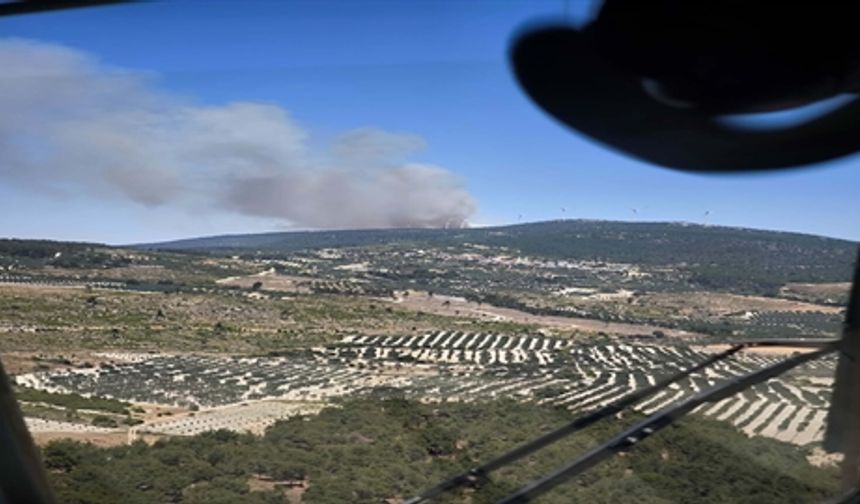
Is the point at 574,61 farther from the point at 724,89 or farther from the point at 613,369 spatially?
the point at 613,369

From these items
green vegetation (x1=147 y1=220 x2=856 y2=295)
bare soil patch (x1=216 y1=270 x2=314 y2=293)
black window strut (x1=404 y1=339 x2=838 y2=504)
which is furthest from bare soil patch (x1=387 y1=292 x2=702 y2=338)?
black window strut (x1=404 y1=339 x2=838 y2=504)

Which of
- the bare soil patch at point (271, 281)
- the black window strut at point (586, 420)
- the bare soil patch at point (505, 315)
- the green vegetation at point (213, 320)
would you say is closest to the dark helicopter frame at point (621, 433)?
the black window strut at point (586, 420)

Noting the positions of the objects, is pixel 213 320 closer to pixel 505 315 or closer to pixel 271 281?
pixel 271 281

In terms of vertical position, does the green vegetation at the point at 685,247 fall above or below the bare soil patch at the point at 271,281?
above

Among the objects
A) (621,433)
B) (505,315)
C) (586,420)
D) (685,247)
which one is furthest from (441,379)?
(621,433)

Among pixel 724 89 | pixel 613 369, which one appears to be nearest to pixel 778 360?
pixel 724 89

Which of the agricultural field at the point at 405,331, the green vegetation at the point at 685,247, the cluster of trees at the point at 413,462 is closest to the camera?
the cluster of trees at the point at 413,462

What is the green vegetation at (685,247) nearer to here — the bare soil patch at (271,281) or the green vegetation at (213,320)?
the bare soil patch at (271,281)
